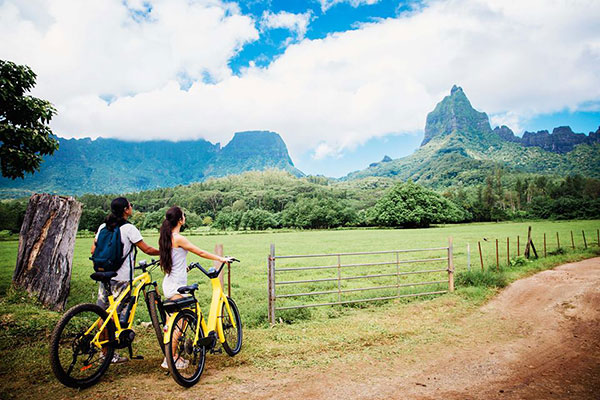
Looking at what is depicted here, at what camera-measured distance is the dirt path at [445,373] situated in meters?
3.97

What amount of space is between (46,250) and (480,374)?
9228 millimetres

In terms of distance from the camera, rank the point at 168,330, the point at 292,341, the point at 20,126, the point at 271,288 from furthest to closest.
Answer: the point at 20,126, the point at 271,288, the point at 292,341, the point at 168,330

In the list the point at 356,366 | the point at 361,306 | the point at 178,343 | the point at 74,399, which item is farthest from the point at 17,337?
the point at 361,306

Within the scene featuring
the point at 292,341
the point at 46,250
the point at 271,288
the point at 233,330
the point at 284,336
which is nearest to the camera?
the point at 233,330

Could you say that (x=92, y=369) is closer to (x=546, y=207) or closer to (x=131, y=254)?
(x=131, y=254)

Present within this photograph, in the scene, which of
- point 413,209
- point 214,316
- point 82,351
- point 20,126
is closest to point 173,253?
point 214,316

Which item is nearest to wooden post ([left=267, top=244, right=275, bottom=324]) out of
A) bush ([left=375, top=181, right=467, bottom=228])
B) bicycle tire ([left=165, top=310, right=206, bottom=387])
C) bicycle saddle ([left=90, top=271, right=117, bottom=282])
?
bicycle tire ([left=165, top=310, right=206, bottom=387])

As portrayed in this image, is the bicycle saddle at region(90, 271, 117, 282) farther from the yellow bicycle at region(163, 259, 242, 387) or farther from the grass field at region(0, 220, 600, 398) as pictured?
the grass field at region(0, 220, 600, 398)

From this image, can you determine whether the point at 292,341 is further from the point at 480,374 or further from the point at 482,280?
the point at 482,280

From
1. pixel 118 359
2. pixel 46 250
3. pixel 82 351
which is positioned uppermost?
pixel 46 250

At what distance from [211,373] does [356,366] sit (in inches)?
89.6

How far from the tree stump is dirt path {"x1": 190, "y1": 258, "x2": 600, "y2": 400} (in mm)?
5565

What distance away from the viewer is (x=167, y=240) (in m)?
4.53

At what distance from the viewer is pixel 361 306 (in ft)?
30.3
